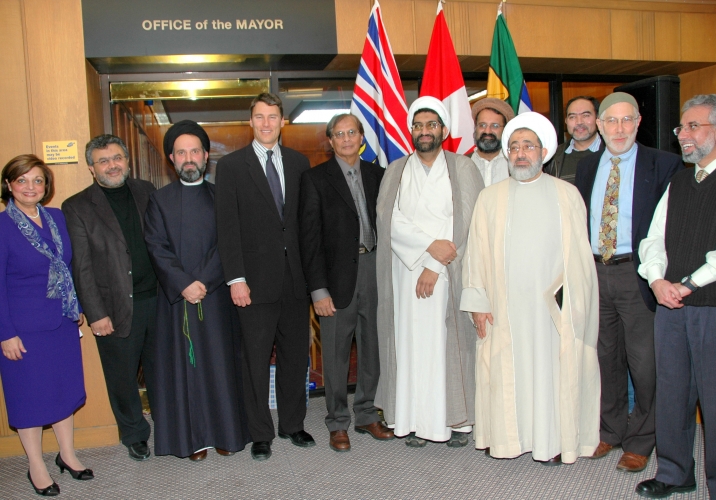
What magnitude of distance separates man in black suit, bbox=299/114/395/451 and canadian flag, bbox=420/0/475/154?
3.06 feet

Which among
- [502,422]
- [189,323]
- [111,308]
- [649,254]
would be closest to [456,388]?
[502,422]

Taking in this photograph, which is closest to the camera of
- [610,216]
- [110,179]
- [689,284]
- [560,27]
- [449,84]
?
[689,284]

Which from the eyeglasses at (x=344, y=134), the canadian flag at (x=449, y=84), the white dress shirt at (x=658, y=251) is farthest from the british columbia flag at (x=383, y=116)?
the white dress shirt at (x=658, y=251)

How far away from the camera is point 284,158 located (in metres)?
3.70

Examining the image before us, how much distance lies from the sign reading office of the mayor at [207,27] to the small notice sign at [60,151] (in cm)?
61

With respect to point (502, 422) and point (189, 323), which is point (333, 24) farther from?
point (502, 422)

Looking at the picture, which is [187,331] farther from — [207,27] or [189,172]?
[207,27]

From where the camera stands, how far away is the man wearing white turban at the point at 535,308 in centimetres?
319

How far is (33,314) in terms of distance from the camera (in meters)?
3.30

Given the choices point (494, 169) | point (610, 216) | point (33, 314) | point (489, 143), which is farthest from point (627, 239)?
point (33, 314)

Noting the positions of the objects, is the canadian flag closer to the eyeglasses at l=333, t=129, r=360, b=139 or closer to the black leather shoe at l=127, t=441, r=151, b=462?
the eyeglasses at l=333, t=129, r=360, b=139

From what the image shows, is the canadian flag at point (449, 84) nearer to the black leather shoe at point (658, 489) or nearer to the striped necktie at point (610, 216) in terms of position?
the striped necktie at point (610, 216)

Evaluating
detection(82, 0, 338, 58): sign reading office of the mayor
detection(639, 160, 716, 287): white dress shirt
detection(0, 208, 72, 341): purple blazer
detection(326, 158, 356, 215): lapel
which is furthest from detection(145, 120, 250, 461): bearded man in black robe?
detection(639, 160, 716, 287): white dress shirt

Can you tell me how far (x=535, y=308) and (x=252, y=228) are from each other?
1645 mm
